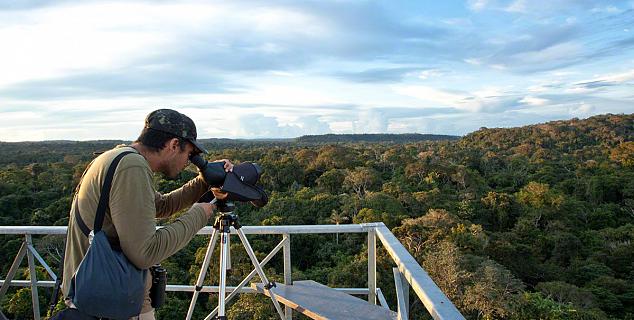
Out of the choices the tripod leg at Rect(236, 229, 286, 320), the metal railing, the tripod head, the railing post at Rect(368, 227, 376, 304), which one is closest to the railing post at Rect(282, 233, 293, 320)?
the metal railing

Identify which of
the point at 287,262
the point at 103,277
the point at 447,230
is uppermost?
the point at 103,277

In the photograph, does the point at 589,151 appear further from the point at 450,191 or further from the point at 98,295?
the point at 98,295

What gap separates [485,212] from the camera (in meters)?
23.4

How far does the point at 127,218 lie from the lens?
126 centimetres

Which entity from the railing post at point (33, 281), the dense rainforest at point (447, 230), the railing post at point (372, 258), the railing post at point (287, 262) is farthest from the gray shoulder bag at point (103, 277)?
the dense rainforest at point (447, 230)

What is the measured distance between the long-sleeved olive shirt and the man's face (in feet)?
0.45

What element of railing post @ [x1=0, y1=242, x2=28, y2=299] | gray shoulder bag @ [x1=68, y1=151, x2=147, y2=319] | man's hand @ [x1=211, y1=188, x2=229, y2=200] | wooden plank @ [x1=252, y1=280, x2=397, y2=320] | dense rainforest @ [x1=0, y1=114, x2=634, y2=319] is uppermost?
man's hand @ [x1=211, y1=188, x2=229, y2=200]

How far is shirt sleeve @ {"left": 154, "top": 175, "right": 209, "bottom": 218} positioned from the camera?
70.2 inches

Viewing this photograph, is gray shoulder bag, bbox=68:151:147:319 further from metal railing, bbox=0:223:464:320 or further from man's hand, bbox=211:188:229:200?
metal railing, bbox=0:223:464:320

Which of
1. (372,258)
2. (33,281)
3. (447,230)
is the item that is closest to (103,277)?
(372,258)

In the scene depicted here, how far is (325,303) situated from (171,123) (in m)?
1.31

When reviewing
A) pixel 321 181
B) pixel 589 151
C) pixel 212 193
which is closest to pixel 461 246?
pixel 321 181

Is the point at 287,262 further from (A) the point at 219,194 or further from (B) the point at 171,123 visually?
(B) the point at 171,123

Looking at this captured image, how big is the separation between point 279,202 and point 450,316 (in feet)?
68.0
